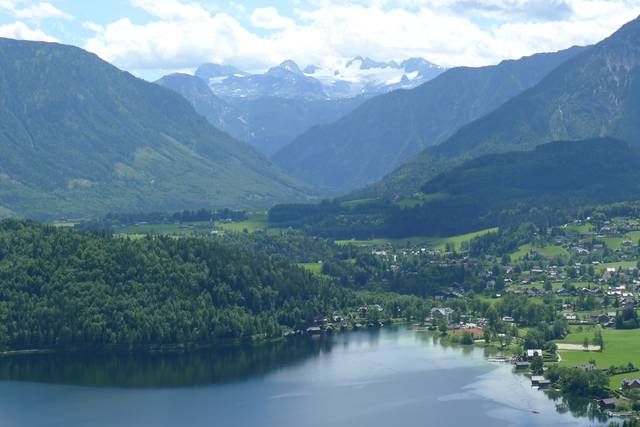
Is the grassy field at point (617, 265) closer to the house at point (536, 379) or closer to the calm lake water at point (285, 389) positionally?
the calm lake water at point (285, 389)

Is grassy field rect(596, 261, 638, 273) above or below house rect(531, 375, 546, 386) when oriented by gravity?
above

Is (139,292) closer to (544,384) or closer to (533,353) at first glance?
(533,353)

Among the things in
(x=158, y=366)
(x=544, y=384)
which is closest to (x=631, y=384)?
(x=544, y=384)

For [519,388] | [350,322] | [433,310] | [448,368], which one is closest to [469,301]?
[433,310]

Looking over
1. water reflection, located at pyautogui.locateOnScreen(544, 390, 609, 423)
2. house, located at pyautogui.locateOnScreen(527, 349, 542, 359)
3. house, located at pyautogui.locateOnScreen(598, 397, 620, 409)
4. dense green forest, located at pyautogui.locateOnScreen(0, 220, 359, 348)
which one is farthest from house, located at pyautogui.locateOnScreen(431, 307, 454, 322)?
house, located at pyautogui.locateOnScreen(598, 397, 620, 409)

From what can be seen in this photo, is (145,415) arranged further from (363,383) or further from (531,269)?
(531,269)

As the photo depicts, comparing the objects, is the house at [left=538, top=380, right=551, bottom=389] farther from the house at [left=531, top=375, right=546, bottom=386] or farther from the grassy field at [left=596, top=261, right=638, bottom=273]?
the grassy field at [left=596, top=261, right=638, bottom=273]
